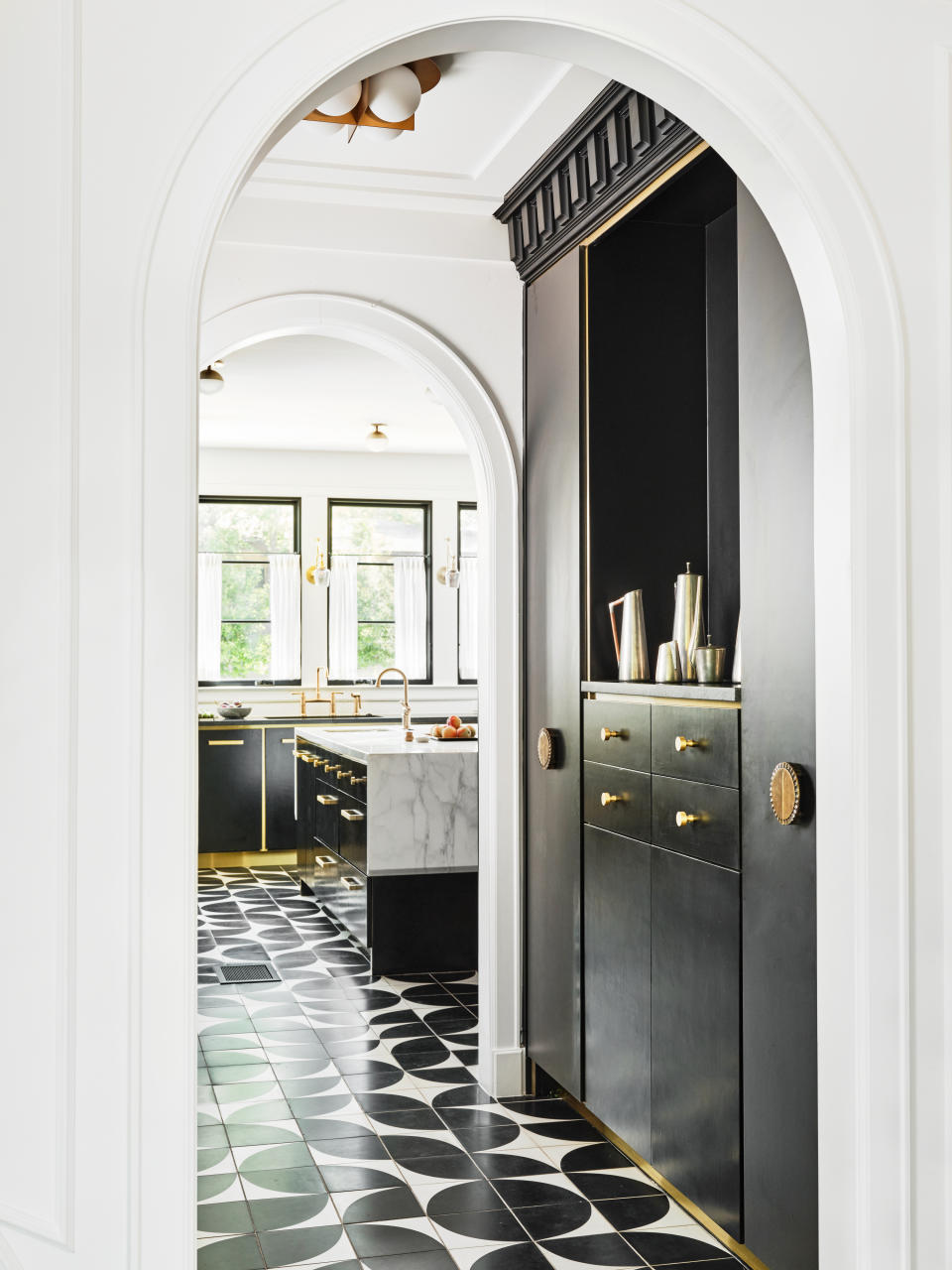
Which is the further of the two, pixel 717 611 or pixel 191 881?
pixel 717 611

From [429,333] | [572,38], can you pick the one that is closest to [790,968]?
[572,38]

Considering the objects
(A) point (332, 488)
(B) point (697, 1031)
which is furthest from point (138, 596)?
(A) point (332, 488)

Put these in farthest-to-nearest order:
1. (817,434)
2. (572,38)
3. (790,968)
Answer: (790,968), (817,434), (572,38)

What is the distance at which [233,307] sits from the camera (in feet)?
12.1

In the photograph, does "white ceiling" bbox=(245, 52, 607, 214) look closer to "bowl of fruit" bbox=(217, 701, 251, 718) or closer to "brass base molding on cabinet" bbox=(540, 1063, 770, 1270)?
"brass base molding on cabinet" bbox=(540, 1063, 770, 1270)

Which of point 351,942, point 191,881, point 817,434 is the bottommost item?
point 351,942

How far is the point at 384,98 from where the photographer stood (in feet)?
9.14

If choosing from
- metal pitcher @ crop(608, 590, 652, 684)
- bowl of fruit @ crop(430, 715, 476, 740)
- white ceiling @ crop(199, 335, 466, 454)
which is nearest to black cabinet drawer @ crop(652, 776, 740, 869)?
metal pitcher @ crop(608, 590, 652, 684)

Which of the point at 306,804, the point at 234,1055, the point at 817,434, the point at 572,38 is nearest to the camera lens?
the point at 572,38

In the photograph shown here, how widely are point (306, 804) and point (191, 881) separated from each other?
213 inches

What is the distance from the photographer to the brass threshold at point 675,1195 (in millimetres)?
2613

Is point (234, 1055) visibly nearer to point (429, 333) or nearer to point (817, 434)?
point (429, 333)

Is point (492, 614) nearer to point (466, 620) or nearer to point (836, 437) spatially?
point (836, 437)

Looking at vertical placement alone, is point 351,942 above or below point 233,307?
below
